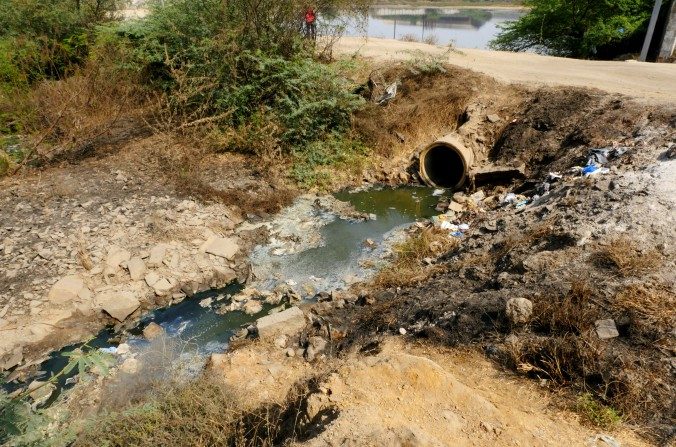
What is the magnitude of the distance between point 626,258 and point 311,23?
8260mm

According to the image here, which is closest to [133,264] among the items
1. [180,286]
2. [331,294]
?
[180,286]

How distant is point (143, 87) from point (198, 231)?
5.33 m

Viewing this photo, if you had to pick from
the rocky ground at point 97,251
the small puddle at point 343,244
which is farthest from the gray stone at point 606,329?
the rocky ground at point 97,251

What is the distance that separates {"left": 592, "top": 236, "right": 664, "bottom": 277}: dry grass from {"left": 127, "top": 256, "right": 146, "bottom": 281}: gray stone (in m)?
5.53

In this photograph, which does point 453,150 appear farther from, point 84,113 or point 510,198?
point 84,113

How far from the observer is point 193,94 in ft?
30.2

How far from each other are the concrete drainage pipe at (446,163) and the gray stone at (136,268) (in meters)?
5.53

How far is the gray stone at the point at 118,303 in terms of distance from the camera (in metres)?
5.67

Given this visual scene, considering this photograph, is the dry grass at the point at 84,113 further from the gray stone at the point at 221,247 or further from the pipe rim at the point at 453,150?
the pipe rim at the point at 453,150

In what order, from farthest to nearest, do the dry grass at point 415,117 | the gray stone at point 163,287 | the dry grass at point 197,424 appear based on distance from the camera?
the dry grass at point 415,117 < the gray stone at point 163,287 < the dry grass at point 197,424

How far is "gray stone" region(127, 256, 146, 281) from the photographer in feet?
20.1

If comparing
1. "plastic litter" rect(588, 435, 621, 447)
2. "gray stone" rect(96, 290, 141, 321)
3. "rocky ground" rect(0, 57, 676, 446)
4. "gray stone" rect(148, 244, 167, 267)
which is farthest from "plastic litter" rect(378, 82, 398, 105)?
"plastic litter" rect(588, 435, 621, 447)

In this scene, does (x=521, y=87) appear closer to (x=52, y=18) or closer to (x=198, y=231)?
(x=198, y=231)

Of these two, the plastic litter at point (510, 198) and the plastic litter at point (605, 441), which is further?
the plastic litter at point (510, 198)
